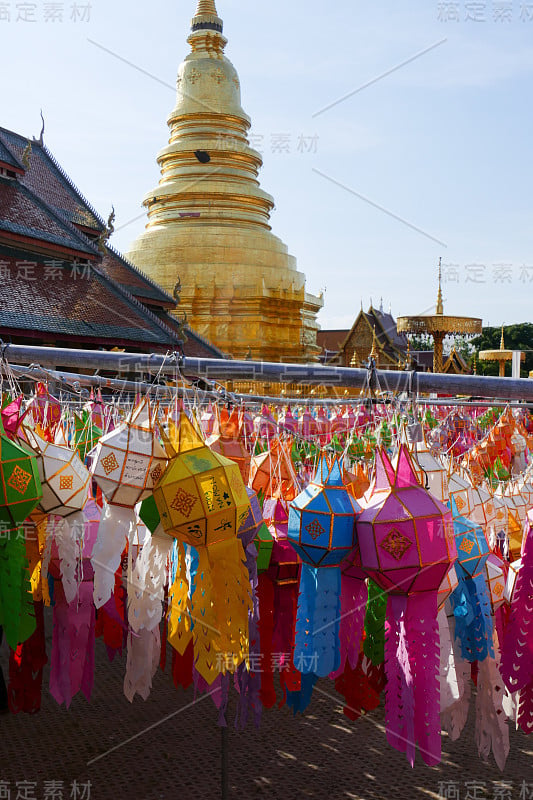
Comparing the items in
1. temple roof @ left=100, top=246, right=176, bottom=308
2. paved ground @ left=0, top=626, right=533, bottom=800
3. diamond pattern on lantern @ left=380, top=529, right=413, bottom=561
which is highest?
temple roof @ left=100, top=246, right=176, bottom=308

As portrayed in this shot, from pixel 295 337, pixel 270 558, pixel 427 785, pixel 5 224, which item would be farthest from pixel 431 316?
pixel 270 558

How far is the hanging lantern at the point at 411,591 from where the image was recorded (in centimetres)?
231

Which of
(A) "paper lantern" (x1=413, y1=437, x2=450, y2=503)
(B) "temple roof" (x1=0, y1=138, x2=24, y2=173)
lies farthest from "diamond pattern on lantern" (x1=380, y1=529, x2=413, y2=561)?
(B) "temple roof" (x1=0, y1=138, x2=24, y2=173)

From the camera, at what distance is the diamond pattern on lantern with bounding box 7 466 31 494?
247cm

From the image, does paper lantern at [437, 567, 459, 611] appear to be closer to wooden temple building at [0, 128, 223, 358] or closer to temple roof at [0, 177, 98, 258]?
wooden temple building at [0, 128, 223, 358]

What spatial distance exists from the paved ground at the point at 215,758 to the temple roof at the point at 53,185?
14065 millimetres

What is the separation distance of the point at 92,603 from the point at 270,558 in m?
0.81

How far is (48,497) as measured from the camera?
282 cm

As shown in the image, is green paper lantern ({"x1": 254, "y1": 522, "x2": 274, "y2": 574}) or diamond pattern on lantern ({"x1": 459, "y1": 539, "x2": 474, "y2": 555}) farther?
green paper lantern ({"x1": 254, "y1": 522, "x2": 274, "y2": 574})

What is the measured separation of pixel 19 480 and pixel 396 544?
53.5 inches

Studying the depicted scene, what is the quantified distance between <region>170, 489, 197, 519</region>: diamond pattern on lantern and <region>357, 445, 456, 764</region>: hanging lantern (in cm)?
62

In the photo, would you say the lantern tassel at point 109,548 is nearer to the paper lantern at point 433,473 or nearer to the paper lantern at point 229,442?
the paper lantern at point 229,442

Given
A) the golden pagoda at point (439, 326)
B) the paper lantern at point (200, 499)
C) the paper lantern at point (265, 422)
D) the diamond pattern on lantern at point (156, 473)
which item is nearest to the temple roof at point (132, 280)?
the golden pagoda at point (439, 326)

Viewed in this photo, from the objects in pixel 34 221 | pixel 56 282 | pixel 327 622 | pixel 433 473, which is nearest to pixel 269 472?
pixel 433 473
